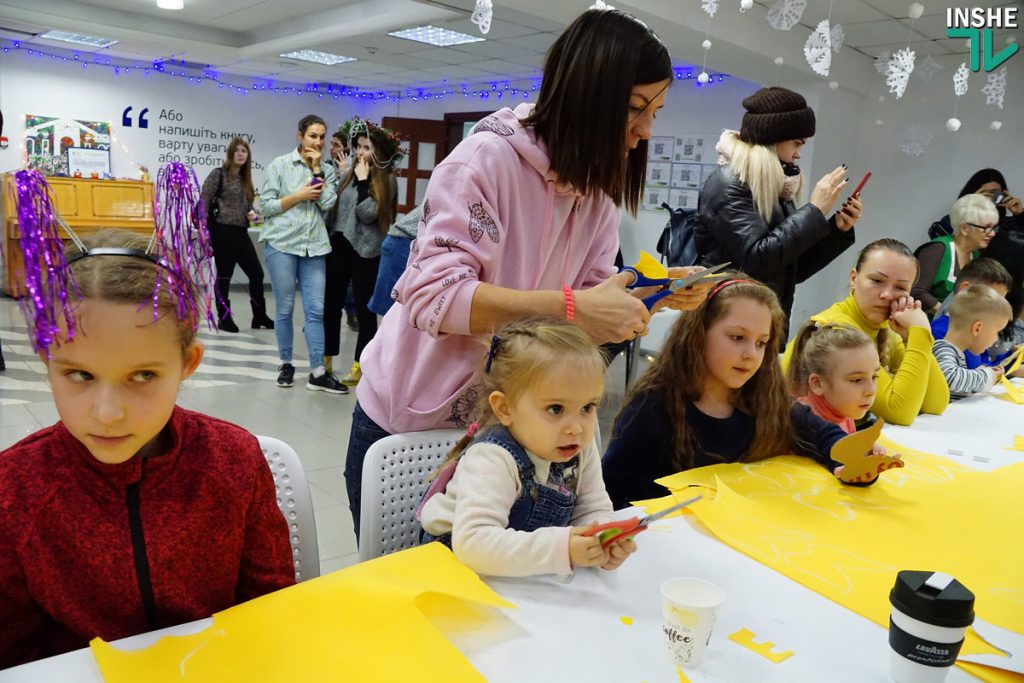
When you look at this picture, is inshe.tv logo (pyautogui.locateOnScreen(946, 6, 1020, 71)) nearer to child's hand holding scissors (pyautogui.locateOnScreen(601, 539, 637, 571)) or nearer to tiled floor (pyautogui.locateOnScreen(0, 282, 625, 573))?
tiled floor (pyautogui.locateOnScreen(0, 282, 625, 573))

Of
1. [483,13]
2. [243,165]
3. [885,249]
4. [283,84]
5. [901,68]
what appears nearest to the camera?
[885,249]

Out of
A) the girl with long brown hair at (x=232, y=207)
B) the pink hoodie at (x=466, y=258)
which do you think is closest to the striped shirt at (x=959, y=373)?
the pink hoodie at (x=466, y=258)

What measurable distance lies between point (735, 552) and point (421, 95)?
10.4 m

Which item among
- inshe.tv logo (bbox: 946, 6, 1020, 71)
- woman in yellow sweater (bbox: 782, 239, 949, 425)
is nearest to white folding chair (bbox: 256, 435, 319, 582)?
woman in yellow sweater (bbox: 782, 239, 949, 425)

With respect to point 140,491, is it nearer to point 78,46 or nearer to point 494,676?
point 494,676

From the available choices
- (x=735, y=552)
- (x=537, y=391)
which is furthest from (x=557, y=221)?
(x=735, y=552)

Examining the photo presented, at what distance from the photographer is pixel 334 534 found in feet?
8.86

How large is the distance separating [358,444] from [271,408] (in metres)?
3.04

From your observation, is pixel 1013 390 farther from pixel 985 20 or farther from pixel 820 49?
pixel 985 20

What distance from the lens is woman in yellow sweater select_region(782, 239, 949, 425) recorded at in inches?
84.6

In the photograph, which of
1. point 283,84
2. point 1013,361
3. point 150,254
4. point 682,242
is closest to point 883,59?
point 1013,361

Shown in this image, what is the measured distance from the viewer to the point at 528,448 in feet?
3.92

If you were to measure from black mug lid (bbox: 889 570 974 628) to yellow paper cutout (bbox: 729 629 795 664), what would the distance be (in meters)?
0.15

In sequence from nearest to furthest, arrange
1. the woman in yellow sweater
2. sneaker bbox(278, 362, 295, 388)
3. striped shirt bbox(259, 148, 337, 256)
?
the woman in yellow sweater, striped shirt bbox(259, 148, 337, 256), sneaker bbox(278, 362, 295, 388)
